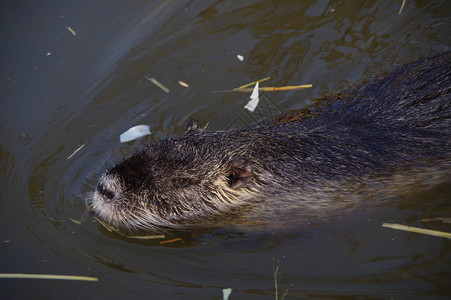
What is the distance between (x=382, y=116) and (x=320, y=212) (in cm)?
88

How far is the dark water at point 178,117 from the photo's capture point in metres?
3.61

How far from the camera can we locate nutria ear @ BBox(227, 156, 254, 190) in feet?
11.8

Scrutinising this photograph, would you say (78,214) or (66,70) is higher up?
(66,70)

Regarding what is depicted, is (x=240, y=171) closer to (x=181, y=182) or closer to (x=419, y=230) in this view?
(x=181, y=182)

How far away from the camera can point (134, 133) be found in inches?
186

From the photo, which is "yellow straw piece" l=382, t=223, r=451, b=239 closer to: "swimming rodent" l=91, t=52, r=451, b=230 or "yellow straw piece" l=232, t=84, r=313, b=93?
"swimming rodent" l=91, t=52, r=451, b=230

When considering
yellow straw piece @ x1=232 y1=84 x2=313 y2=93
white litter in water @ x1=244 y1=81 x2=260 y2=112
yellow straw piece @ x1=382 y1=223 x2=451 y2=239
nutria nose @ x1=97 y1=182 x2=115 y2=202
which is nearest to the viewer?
nutria nose @ x1=97 y1=182 x2=115 y2=202

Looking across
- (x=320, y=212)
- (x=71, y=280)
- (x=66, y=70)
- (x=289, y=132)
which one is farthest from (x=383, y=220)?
(x=66, y=70)

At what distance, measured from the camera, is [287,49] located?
5344mm

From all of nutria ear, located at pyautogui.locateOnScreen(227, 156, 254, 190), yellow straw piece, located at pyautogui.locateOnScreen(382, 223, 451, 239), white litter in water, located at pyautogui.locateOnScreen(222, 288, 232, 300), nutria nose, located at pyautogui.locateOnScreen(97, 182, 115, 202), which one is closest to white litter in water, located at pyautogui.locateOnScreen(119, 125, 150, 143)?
nutria nose, located at pyautogui.locateOnScreen(97, 182, 115, 202)

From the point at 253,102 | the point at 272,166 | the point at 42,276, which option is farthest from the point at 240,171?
the point at 42,276

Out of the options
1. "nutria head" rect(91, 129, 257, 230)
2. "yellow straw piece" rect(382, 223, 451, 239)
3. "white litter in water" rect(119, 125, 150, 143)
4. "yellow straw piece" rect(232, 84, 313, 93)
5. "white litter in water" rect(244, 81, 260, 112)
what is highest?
"yellow straw piece" rect(232, 84, 313, 93)

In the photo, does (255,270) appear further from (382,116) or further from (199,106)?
(199,106)

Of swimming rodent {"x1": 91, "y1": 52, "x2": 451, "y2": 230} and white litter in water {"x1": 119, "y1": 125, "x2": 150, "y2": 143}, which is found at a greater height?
white litter in water {"x1": 119, "y1": 125, "x2": 150, "y2": 143}
